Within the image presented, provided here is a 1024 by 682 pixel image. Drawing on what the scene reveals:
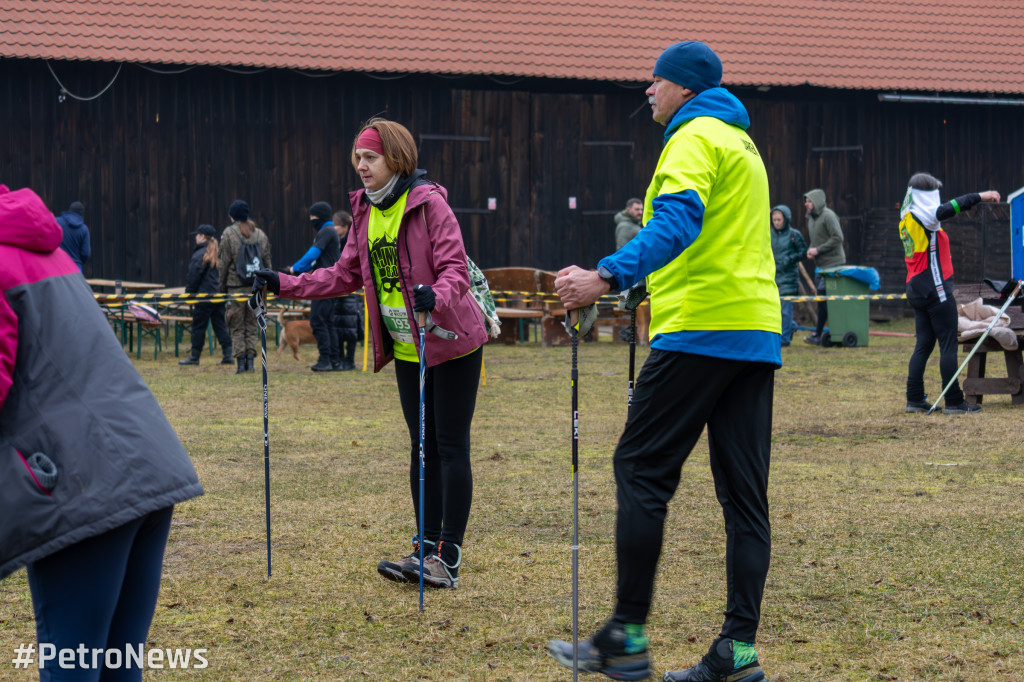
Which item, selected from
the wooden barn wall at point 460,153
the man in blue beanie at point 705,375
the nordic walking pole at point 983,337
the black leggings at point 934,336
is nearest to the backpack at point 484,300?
the man in blue beanie at point 705,375

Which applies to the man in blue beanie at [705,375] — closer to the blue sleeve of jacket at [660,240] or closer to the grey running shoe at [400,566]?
the blue sleeve of jacket at [660,240]

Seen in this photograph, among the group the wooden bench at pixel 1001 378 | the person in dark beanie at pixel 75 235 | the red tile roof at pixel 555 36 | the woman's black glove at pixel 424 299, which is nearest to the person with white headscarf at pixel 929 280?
the wooden bench at pixel 1001 378

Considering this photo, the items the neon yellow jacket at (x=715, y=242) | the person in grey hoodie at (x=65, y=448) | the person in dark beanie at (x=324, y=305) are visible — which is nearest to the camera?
the person in grey hoodie at (x=65, y=448)

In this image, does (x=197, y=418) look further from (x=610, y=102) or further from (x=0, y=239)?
(x=610, y=102)

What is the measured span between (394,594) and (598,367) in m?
9.59

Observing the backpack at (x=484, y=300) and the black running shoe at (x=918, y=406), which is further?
the black running shoe at (x=918, y=406)

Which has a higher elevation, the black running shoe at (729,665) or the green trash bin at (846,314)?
the green trash bin at (846,314)

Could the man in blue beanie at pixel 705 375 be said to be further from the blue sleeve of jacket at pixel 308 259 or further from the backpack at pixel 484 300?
the blue sleeve of jacket at pixel 308 259

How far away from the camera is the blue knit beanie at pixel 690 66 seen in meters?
4.19

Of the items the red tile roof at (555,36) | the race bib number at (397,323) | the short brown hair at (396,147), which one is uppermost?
the red tile roof at (555,36)

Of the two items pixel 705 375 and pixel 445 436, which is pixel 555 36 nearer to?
pixel 445 436

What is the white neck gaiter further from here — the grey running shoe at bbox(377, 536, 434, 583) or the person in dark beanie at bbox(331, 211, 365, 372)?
the person in dark beanie at bbox(331, 211, 365, 372)

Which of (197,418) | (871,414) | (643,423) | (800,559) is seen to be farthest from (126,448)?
(871,414)

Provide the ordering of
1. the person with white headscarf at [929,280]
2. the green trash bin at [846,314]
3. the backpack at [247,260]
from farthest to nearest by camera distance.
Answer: the green trash bin at [846,314] < the backpack at [247,260] < the person with white headscarf at [929,280]
